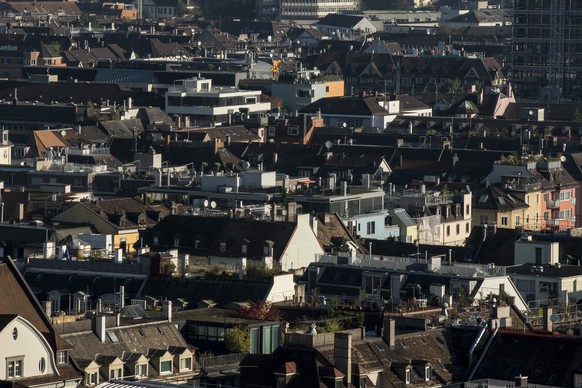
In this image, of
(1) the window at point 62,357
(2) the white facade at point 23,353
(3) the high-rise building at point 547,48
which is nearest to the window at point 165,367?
(1) the window at point 62,357

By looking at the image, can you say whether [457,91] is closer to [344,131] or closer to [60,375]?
[344,131]

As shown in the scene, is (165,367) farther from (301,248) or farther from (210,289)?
(301,248)

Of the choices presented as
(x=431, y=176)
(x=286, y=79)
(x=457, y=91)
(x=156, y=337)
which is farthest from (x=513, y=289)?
(x=457, y=91)

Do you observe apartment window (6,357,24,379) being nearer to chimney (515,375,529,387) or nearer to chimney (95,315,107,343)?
chimney (95,315,107,343)

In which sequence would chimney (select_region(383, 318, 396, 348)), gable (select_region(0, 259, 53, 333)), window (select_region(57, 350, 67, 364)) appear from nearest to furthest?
1. window (select_region(57, 350, 67, 364))
2. gable (select_region(0, 259, 53, 333))
3. chimney (select_region(383, 318, 396, 348))

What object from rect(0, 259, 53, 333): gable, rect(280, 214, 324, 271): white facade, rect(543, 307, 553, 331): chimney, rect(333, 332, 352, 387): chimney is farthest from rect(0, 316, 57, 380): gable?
rect(280, 214, 324, 271): white facade

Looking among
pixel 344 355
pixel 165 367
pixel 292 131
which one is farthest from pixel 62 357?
pixel 292 131
